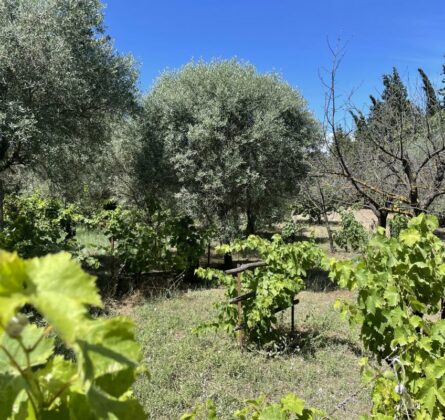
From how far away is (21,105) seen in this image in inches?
312

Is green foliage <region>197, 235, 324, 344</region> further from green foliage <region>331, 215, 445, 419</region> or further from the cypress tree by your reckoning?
the cypress tree

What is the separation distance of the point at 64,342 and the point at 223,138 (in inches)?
419

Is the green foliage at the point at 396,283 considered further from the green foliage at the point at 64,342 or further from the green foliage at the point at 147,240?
the green foliage at the point at 147,240

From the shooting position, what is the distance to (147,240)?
8.76m

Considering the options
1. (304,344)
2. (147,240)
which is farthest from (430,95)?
(147,240)

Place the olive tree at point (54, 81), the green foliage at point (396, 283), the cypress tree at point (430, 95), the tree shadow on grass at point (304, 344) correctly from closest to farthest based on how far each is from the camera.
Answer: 1. the green foliage at point (396, 283)
2. the tree shadow on grass at point (304, 344)
3. the cypress tree at point (430, 95)
4. the olive tree at point (54, 81)

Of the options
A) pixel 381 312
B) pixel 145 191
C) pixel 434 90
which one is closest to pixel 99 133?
pixel 145 191

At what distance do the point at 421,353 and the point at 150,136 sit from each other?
10.3m

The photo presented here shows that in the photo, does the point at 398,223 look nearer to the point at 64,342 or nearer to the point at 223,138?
the point at 223,138

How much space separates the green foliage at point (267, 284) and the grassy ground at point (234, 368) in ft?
1.09

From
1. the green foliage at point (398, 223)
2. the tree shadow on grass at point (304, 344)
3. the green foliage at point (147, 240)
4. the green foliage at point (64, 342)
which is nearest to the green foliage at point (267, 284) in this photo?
the tree shadow on grass at point (304, 344)

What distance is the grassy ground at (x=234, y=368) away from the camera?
13.9 ft

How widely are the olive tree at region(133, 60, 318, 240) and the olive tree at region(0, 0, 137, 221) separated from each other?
1.66 meters

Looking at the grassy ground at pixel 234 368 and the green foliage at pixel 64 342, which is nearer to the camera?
the green foliage at pixel 64 342
